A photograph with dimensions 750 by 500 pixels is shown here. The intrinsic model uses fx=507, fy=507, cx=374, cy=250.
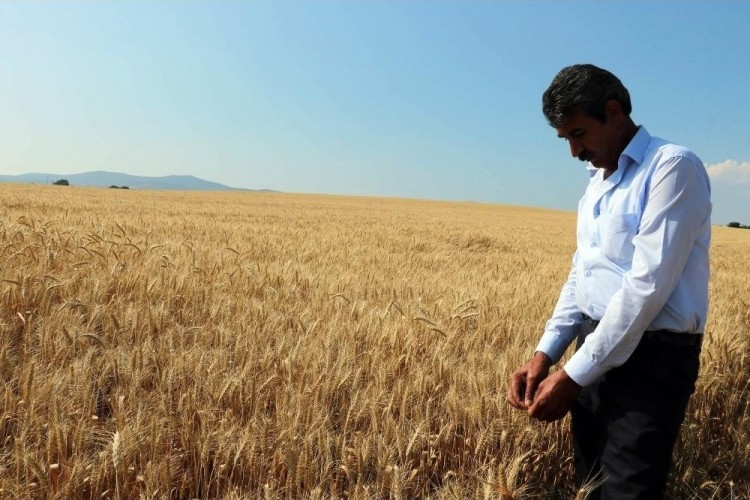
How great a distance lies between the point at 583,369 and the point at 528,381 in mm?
253

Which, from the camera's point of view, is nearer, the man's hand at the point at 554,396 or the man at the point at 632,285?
the man at the point at 632,285

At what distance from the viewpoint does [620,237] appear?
1.49 m

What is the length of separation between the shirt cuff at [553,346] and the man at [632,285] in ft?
0.51

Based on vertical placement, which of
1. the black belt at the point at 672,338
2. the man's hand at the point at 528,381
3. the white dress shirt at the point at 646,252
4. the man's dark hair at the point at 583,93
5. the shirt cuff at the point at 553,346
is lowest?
the man's hand at the point at 528,381

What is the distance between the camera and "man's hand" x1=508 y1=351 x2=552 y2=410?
167 cm

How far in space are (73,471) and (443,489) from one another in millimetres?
1139

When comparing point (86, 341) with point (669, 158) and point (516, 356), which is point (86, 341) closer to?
point (516, 356)

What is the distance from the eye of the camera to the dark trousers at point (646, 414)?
4.79ft

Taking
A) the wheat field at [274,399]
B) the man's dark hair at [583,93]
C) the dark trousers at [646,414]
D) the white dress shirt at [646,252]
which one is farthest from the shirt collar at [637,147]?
the wheat field at [274,399]

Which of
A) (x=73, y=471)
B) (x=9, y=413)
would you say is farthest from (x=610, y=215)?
(x=9, y=413)

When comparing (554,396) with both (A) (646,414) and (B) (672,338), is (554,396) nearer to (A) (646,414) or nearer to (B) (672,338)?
(A) (646,414)

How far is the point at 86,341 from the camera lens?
249 centimetres

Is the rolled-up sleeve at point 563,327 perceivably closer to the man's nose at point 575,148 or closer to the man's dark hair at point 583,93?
the man's nose at point 575,148

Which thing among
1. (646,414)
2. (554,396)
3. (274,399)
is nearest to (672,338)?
(646,414)
